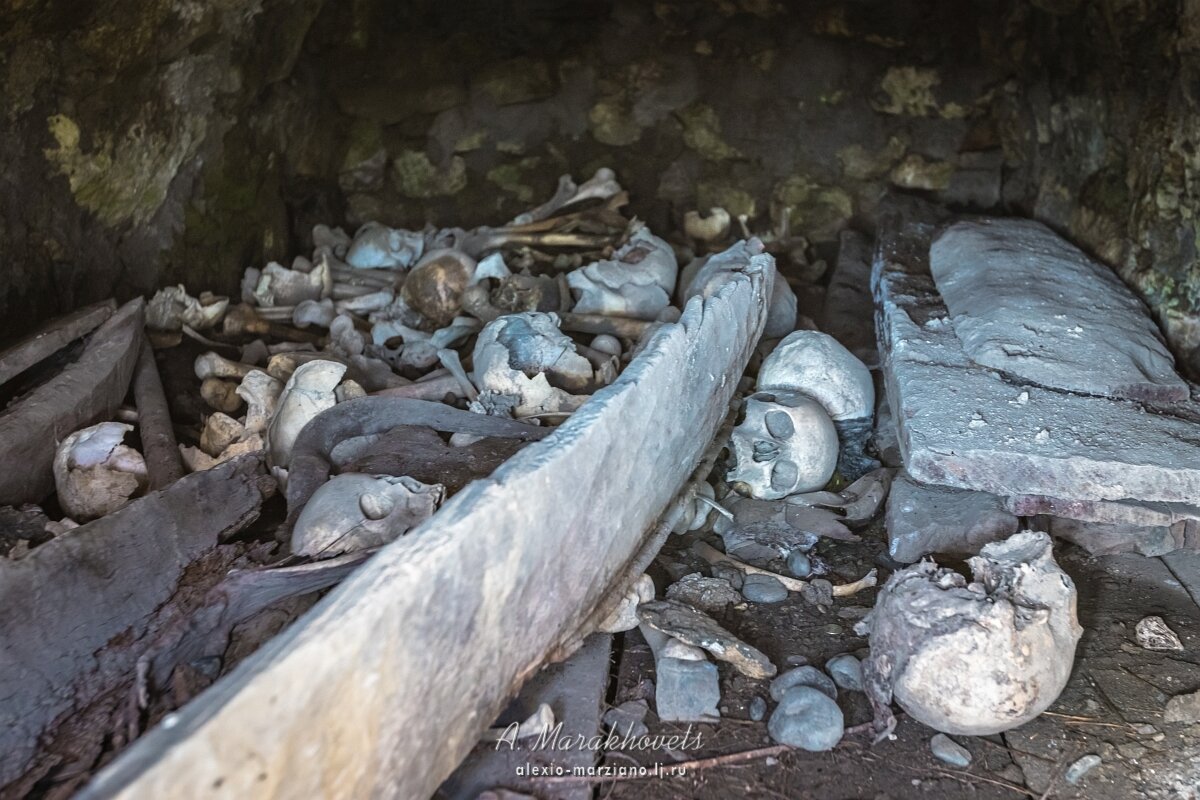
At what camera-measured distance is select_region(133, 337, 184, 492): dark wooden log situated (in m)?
3.23

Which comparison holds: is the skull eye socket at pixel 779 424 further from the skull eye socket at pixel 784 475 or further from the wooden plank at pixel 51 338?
the wooden plank at pixel 51 338

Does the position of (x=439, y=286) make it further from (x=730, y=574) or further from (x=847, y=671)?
(x=847, y=671)

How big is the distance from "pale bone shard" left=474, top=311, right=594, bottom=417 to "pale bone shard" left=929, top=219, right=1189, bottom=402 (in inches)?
61.2

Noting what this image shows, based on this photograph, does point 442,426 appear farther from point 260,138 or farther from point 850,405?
point 260,138

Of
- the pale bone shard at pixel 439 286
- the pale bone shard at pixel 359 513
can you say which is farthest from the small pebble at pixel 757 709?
the pale bone shard at pixel 439 286

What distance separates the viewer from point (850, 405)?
3756mm

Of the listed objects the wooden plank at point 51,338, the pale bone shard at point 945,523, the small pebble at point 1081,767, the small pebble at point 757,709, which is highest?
the wooden plank at point 51,338

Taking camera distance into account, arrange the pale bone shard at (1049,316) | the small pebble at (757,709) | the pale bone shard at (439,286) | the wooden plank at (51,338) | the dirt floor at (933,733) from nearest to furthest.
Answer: the dirt floor at (933,733), the small pebble at (757,709), the wooden plank at (51,338), the pale bone shard at (1049,316), the pale bone shard at (439,286)

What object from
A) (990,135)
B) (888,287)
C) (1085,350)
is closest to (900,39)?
(990,135)

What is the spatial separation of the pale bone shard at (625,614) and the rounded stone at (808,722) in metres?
0.50

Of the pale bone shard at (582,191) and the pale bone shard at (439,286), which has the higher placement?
the pale bone shard at (582,191)

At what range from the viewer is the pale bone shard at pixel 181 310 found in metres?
4.29

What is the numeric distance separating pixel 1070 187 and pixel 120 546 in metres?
4.81

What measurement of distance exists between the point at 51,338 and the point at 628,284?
2.55 m
